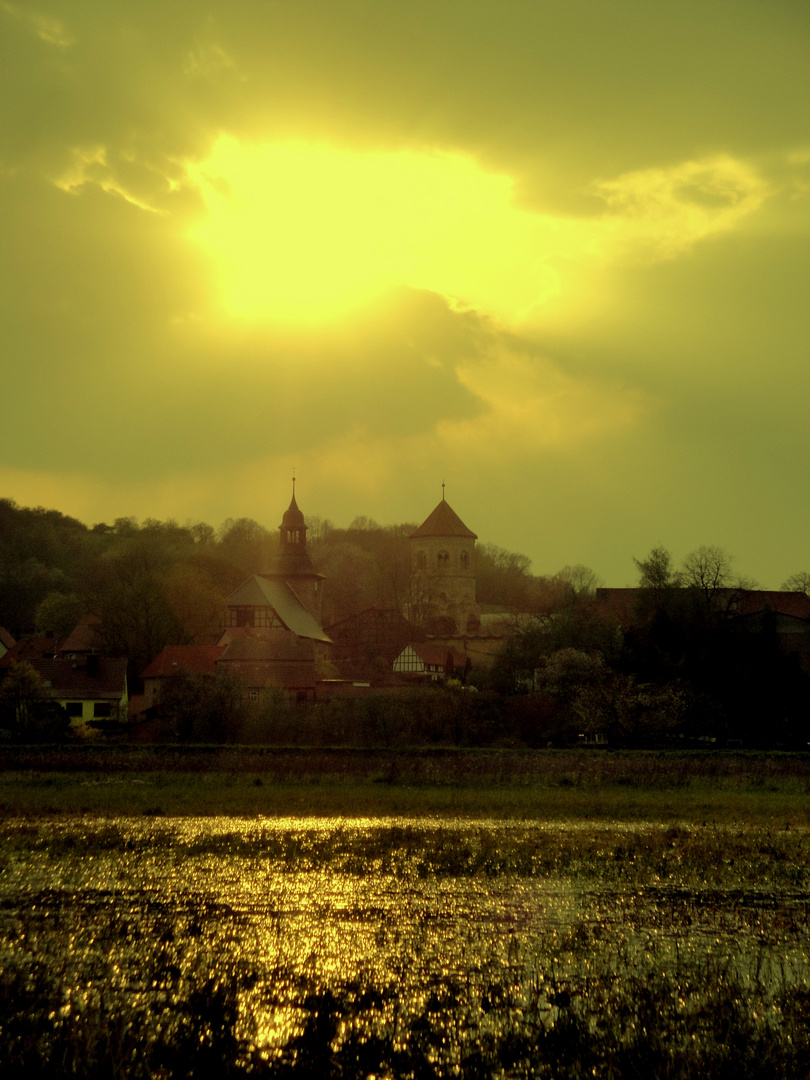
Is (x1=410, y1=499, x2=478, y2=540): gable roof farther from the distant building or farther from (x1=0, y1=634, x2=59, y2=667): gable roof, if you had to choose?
(x1=0, y1=634, x2=59, y2=667): gable roof

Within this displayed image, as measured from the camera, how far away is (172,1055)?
7.49 metres

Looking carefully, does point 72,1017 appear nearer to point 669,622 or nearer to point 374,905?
point 374,905

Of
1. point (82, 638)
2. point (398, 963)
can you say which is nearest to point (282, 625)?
point (82, 638)

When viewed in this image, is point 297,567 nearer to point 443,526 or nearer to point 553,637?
point 443,526

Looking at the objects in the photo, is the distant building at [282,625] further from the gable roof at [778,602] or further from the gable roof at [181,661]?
the gable roof at [778,602]

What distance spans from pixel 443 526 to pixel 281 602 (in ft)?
104

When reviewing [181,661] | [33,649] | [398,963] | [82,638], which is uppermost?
[82,638]

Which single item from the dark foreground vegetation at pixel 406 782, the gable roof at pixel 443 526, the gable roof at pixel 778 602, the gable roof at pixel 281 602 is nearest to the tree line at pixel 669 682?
the dark foreground vegetation at pixel 406 782

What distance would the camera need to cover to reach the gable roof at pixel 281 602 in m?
89.9

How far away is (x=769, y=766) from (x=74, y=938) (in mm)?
37488

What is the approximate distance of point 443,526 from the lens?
401 feet

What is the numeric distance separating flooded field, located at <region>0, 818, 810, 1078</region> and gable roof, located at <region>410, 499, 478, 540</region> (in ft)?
341

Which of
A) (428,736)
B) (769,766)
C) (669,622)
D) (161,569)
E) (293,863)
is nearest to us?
(293,863)

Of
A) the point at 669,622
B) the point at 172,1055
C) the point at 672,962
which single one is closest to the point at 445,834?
the point at 672,962
